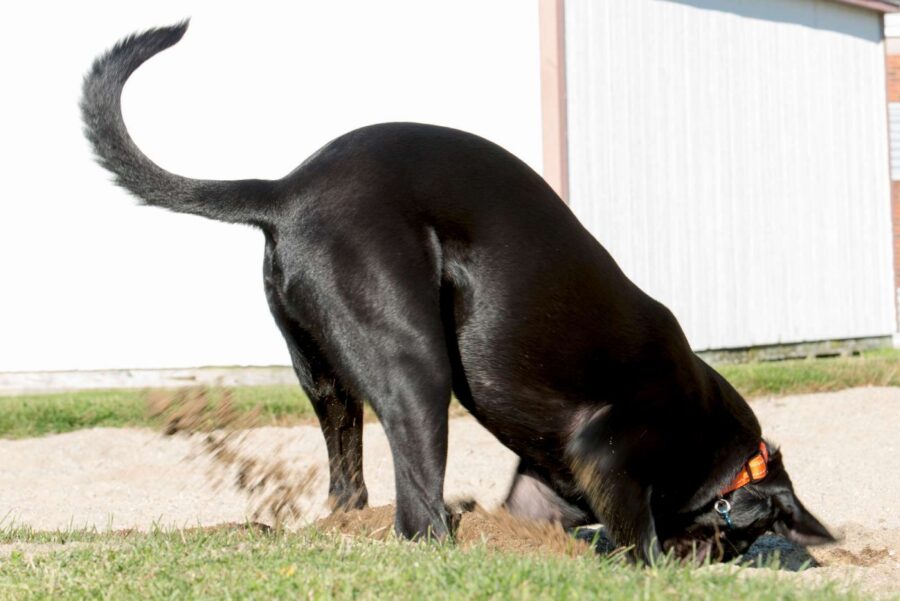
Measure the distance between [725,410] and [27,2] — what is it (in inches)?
347

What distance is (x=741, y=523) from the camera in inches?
161

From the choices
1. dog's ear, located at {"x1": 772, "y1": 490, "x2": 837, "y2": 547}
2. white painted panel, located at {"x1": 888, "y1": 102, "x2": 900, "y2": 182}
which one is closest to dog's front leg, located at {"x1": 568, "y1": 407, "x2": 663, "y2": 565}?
dog's ear, located at {"x1": 772, "y1": 490, "x2": 837, "y2": 547}

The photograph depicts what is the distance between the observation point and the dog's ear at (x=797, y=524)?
4082 mm

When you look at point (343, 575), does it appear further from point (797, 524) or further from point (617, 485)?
point (797, 524)

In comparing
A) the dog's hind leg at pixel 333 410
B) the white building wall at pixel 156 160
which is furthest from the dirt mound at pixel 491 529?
the white building wall at pixel 156 160

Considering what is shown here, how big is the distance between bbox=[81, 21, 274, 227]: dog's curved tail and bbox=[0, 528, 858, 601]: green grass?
1.00 m

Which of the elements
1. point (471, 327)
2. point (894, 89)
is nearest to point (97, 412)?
point (471, 327)

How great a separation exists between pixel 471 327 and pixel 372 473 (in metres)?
3.52

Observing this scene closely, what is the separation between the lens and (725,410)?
4.12 m

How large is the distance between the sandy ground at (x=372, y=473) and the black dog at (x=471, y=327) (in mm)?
765

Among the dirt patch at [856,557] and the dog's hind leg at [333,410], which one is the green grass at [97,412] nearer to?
the dog's hind leg at [333,410]

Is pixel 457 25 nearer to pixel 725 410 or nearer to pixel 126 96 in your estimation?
pixel 126 96

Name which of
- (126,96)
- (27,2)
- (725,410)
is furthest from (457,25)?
(725,410)

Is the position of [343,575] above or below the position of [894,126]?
below
